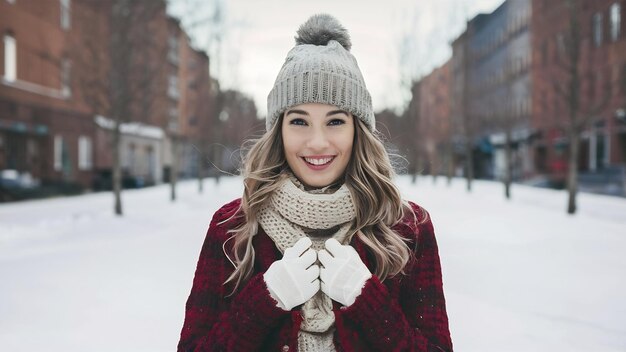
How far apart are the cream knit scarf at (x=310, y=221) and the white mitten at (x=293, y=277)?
0.11m

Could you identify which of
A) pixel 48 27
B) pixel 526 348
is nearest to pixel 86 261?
pixel 526 348

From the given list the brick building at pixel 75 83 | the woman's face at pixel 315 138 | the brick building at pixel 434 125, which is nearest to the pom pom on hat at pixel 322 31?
the woman's face at pixel 315 138

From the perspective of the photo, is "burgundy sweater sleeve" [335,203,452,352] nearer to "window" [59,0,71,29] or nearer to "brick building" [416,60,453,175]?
"window" [59,0,71,29]

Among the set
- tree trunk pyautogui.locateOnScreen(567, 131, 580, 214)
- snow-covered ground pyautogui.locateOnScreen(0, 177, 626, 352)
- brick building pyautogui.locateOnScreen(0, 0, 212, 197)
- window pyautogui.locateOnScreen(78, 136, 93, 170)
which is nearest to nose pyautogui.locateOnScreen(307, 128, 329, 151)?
snow-covered ground pyautogui.locateOnScreen(0, 177, 626, 352)

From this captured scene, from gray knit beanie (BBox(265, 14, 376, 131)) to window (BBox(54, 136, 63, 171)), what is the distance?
26254 mm

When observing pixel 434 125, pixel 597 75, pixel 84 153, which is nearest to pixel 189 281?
pixel 84 153

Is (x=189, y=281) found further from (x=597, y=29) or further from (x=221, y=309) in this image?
(x=597, y=29)

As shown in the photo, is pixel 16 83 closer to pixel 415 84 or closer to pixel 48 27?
pixel 48 27

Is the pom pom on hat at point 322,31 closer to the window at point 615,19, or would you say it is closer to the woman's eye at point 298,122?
the woman's eye at point 298,122

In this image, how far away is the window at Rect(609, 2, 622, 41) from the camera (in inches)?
986

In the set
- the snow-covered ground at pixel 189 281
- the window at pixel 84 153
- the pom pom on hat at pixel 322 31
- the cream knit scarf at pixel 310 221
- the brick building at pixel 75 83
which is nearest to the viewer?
the cream knit scarf at pixel 310 221

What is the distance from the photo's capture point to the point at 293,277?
5.34ft

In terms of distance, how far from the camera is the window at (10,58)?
70.1 feet

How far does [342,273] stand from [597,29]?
99.9ft
